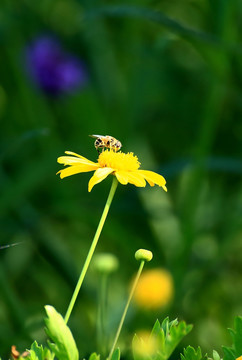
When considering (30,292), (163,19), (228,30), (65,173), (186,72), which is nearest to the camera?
(65,173)

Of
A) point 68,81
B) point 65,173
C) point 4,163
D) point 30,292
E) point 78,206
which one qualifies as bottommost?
point 65,173

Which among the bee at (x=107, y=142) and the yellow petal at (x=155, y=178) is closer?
the yellow petal at (x=155, y=178)

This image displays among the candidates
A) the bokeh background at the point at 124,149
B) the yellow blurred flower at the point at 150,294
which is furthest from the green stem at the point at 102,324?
the bokeh background at the point at 124,149

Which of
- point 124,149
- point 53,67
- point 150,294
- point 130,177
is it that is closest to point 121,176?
point 130,177

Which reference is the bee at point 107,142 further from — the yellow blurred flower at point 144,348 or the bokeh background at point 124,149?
the bokeh background at point 124,149

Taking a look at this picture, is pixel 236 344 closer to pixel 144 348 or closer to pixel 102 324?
pixel 144 348

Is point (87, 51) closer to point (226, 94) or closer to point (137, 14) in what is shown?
point (226, 94)

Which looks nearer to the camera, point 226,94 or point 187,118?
point 226,94

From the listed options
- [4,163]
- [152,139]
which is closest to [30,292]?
[4,163]

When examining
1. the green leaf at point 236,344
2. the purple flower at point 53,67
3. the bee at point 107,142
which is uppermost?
the purple flower at point 53,67
